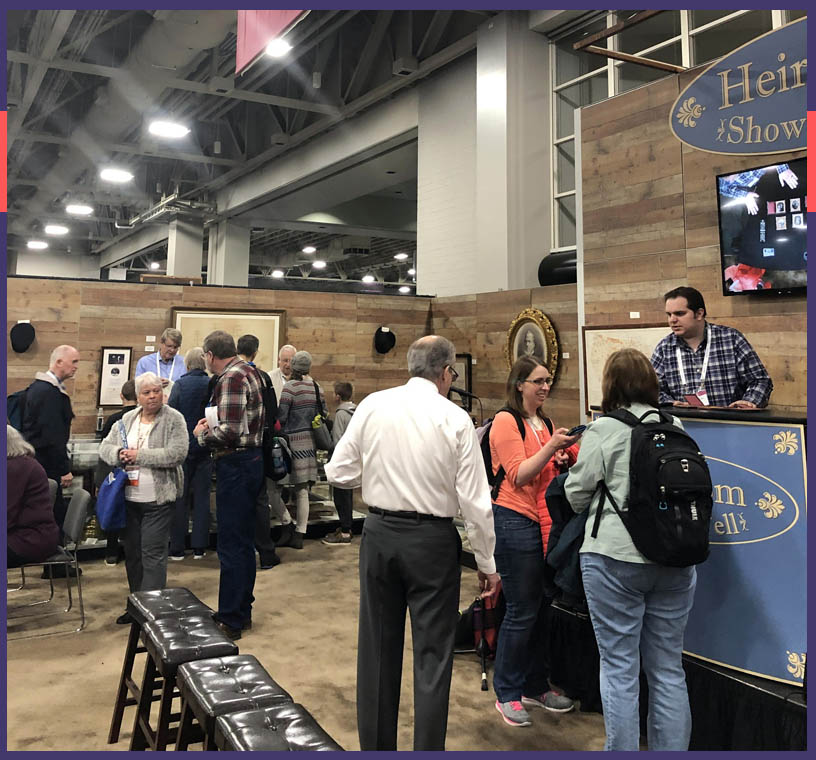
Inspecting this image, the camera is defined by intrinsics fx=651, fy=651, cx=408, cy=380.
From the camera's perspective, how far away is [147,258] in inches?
858

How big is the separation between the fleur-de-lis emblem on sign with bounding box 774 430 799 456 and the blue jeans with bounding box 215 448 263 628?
2588mm

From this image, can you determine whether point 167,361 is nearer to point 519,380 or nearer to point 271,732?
point 519,380

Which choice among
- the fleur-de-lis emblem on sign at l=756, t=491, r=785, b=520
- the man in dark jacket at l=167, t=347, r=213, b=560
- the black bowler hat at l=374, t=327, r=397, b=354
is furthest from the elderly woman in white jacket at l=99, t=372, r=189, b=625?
the black bowler hat at l=374, t=327, r=397, b=354

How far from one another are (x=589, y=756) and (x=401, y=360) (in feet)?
21.6

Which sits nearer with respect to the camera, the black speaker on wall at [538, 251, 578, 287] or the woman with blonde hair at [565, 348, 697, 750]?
the woman with blonde hair at [565, 348, 697, 750]

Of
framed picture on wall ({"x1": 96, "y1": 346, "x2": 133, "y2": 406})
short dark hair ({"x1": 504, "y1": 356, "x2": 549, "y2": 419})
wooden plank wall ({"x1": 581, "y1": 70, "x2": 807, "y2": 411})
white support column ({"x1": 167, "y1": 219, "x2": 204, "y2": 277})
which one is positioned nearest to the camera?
short dark hair ({"x1": 504, "y1": 356, "x2": 549, "y2": 419})

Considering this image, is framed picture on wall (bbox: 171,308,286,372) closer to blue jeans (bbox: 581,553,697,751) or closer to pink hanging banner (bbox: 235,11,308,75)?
pink hanging banner (bbox: 235,11,308,75)

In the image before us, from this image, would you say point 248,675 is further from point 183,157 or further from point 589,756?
point 183,157

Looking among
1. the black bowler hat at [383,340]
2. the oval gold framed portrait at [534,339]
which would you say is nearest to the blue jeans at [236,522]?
the oval gold framed portrait at [534,339]

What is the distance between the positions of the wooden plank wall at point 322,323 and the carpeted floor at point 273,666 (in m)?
2.76

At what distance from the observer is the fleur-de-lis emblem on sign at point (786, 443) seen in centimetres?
236

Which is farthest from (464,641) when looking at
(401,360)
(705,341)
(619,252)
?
(401,360)

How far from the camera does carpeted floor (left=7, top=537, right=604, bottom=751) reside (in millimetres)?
2748

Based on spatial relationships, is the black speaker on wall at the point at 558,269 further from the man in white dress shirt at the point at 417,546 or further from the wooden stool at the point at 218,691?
the wooden stool at the point at 218,691
